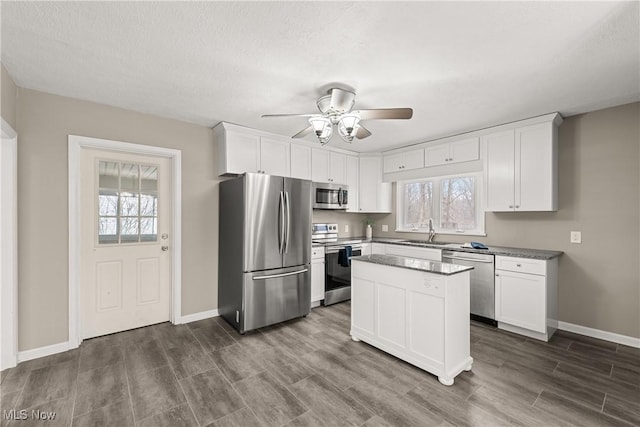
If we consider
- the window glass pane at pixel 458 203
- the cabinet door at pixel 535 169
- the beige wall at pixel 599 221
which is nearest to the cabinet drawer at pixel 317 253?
the window glass pane at pixel 458 203

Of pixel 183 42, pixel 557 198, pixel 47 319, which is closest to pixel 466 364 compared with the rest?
pixel 557 198

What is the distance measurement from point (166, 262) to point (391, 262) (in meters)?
2.69

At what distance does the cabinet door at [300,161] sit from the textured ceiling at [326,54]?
3.81 ft

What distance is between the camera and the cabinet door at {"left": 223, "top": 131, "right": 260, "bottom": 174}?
11.8 feet

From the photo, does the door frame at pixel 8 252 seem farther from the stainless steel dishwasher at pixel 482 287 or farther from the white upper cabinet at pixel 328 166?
the stainless steel dishwasher at pixel 482 287

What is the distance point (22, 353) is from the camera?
2.60 metres

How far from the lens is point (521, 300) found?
10.3 ft

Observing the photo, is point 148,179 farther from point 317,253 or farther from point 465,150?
point 465,150

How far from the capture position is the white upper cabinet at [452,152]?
3863 mm

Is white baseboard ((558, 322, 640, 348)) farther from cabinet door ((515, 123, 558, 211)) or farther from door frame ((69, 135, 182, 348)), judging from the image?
door frame ((69, 135, 182, 348))

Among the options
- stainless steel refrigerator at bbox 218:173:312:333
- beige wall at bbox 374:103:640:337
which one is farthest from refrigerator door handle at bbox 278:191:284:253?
beige wall at bbox 374:103:640:337

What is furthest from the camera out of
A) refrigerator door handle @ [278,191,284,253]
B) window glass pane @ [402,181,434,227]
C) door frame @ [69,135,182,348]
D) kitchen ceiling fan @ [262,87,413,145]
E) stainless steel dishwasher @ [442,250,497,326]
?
window glass pane @ [402,181,434,227]

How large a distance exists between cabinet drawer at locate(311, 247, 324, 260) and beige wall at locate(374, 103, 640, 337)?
270 centimetres

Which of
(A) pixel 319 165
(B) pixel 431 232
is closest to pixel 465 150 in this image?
(B) pixel 431 232
